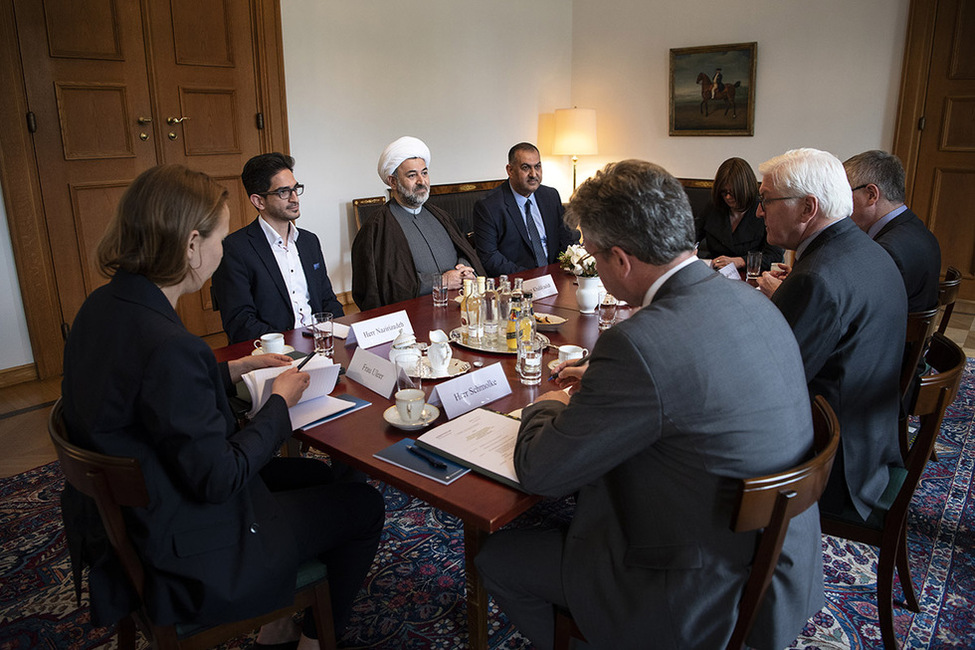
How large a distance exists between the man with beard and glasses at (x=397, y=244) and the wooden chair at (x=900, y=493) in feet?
6.31

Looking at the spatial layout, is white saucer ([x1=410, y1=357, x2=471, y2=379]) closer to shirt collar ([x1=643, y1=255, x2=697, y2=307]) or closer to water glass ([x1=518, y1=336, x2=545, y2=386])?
water glass ([x1=518, y1=336, x2=545, y2=386])

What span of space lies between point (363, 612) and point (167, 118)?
11.7ft

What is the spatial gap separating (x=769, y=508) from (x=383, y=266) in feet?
8.01

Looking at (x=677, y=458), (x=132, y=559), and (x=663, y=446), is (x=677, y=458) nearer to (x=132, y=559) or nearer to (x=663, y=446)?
(x=663, y=446)

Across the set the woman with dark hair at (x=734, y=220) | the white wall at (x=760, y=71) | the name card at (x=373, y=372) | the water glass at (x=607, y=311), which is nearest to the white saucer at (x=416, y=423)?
the name card at (x=373, y=372)

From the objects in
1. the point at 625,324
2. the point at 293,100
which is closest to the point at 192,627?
the point at 625,324

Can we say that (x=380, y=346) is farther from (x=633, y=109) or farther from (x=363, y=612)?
(x=633, y=109)

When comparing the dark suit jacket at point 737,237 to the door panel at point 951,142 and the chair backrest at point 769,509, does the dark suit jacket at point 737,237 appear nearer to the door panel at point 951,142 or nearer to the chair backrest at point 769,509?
the door panel at point 951,142

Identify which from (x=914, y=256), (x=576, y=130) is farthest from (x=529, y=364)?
(x=576, y=130)

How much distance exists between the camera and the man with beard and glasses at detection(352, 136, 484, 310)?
3387mm

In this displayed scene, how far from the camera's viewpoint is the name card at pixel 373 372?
195 centimetres

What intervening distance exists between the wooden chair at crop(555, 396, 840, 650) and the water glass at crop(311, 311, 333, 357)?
4.68 feet

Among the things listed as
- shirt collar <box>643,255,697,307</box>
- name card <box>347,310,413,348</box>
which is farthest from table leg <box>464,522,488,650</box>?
name card <box>347,310,413,348</box>

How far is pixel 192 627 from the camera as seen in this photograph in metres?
1.49
